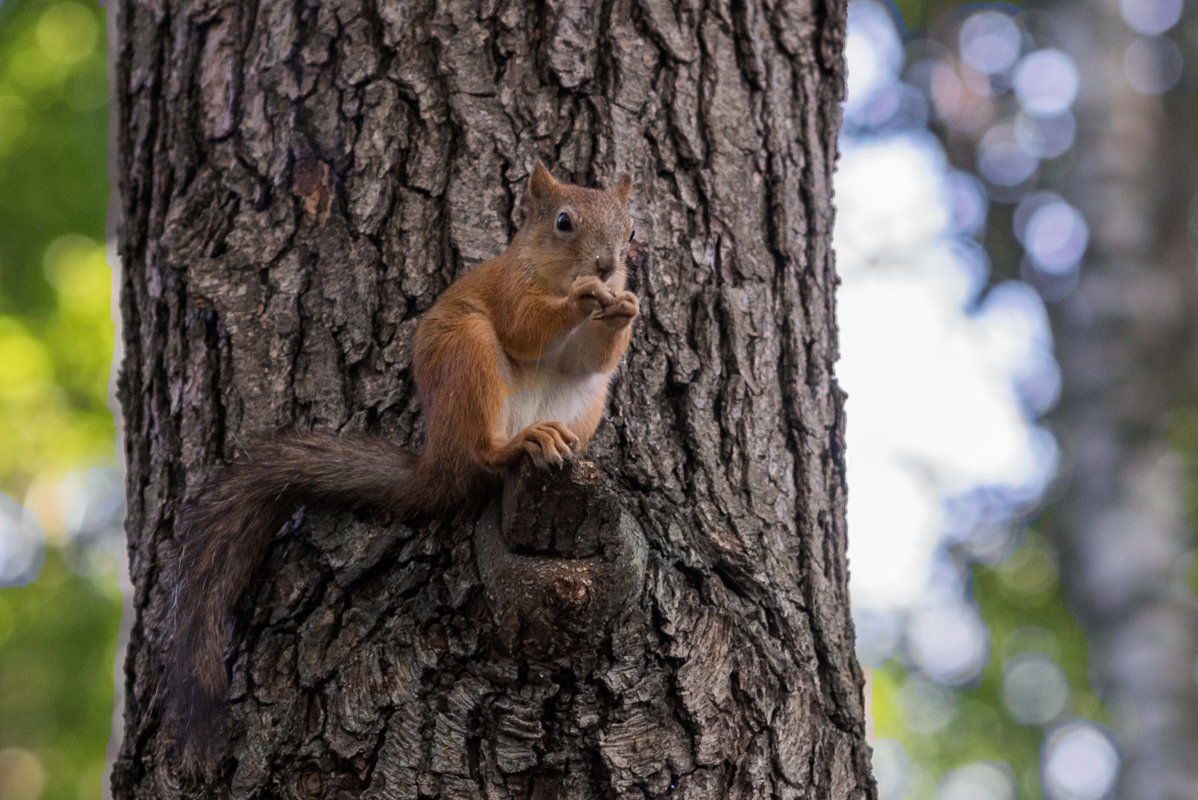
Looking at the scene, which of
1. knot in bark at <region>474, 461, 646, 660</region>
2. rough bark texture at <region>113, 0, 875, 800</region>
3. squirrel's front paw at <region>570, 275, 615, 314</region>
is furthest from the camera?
squirrel's front paw at <region>570, 275, 615, 314</region>

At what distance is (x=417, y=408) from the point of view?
175cm

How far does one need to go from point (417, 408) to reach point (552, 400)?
243 mm

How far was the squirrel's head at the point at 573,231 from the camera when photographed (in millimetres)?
1731

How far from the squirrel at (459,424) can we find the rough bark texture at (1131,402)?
4268 mm

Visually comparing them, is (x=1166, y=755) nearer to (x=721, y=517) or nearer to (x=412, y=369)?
(x=721, y=517)

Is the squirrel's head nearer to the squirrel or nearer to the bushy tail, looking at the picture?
→ the squirrel

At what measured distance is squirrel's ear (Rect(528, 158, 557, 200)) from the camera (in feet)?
5.68

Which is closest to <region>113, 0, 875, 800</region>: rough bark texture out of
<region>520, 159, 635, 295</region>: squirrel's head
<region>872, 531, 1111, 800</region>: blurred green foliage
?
<region>520, 159, 635, 295</region>: squirrel's head

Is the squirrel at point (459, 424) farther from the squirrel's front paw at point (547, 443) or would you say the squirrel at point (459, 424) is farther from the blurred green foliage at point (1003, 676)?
the blurred green foliage at point (1003, 676)

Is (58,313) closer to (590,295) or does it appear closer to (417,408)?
(417,408)

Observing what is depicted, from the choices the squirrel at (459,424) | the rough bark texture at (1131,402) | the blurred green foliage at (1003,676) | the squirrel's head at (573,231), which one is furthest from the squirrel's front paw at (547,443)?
the blurred green foliage at (1003,676)

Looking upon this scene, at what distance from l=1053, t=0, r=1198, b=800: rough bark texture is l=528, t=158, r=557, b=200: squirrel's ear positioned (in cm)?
438

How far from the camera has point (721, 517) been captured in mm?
1658

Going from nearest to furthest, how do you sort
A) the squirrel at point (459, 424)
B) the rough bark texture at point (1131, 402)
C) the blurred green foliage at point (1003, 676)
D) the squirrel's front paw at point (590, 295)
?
the squirrel at point (459, 424), the squirrel's front paw at point (590, 295), the rough bark texture at point (1131, 402), the blurred green foliage at point (1003, 676)
